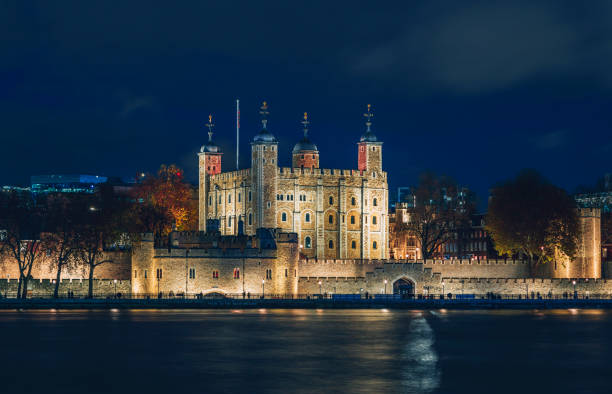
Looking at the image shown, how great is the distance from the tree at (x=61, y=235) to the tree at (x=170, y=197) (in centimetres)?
1589

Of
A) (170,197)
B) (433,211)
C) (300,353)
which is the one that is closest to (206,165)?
(170,197)

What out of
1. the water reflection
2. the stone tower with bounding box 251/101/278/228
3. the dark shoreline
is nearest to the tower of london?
the stone tower with bounding box 251/101/278/228

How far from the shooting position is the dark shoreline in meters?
88.1

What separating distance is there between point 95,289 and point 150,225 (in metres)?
15.9

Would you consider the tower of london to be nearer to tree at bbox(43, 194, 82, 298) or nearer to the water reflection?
tree at bbox(43, 194, 82, 298)

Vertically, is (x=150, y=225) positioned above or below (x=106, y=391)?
above

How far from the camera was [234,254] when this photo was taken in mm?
92688

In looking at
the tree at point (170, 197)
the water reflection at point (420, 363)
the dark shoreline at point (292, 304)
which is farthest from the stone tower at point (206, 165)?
the water reflection at point (420, 363)

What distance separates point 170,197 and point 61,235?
96.1 feet

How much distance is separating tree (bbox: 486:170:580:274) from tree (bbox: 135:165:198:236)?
3059 cm

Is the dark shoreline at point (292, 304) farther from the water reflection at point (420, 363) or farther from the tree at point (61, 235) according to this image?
the water reflection at point (420, 363)

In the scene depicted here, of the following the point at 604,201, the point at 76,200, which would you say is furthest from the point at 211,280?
the point at 604,201

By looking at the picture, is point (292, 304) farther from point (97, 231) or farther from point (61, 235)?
point (61, 235)

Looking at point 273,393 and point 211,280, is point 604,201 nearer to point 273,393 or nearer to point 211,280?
point 211,280
